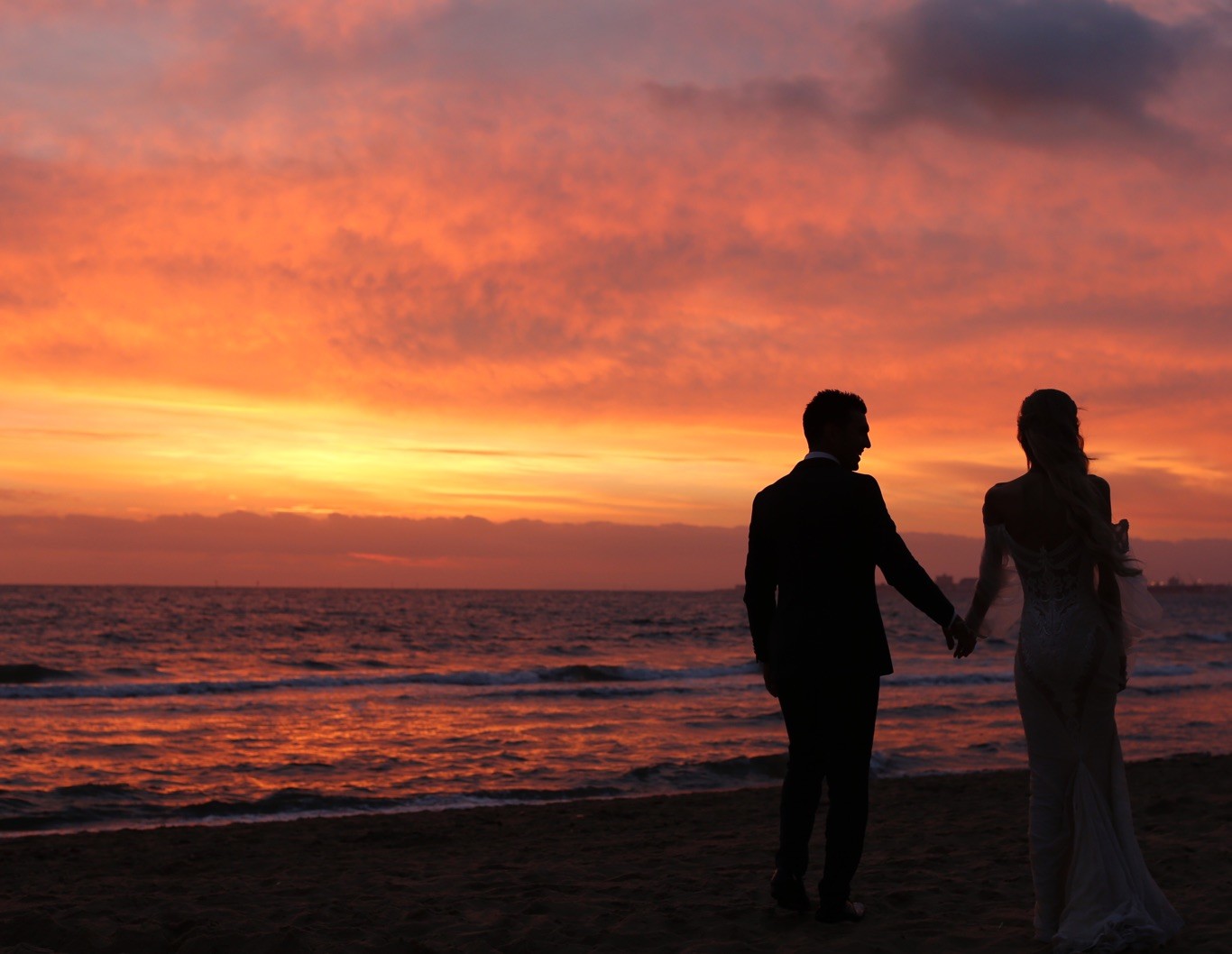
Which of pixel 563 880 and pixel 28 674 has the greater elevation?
pixel 563 880

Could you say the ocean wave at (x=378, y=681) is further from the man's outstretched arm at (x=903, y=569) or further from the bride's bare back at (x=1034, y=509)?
the bride's bare back at (x=1034, y=509)

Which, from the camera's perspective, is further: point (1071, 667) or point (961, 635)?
point (961, 635)

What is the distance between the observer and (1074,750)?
4.40 m

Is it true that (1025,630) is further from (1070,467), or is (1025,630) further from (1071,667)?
(1070,467)

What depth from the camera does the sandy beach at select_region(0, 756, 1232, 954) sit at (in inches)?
190

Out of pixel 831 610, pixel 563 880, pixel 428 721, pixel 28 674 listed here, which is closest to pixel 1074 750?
pixel 831 610

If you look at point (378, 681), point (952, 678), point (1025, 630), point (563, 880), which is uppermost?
point (1025, 630)

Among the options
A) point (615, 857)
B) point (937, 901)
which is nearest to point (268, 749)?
point (615, 857)

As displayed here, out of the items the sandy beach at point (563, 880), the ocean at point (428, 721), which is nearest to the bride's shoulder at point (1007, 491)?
the sandy beach at point (563, 880)

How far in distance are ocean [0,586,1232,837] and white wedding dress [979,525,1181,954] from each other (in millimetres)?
8092

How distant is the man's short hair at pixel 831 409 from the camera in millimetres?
4652

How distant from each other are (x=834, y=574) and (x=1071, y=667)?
3.33 ft

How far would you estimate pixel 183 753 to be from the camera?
1452cm

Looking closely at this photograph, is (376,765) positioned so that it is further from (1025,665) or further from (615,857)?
(1025,665)
